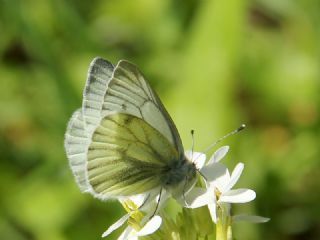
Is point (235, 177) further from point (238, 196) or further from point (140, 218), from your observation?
point (140, 218)

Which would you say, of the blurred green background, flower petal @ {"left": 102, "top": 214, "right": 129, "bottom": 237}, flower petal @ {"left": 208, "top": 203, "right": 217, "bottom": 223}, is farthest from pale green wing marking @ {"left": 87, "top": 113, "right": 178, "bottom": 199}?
the blurred green background

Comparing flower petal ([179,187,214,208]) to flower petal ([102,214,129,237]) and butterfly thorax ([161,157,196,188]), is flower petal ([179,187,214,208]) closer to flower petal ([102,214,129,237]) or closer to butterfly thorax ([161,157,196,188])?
butterfly thorax ([161,157,196,188])

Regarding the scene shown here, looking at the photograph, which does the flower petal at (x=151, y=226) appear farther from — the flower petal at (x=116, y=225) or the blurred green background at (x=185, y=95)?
the blurred green background at (x=185, y=95)

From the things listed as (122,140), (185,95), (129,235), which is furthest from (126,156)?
(185,95)

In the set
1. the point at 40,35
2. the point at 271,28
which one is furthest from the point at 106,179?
the point at 271,28

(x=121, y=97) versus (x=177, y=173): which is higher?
(x=121, y=97)

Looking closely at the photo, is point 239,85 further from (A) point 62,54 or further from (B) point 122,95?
(B) point 122,95

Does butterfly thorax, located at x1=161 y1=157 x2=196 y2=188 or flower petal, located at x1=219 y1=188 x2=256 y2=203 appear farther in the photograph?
butterfly thorax, located at x1=161 y1=157 x2=196 y2=188
